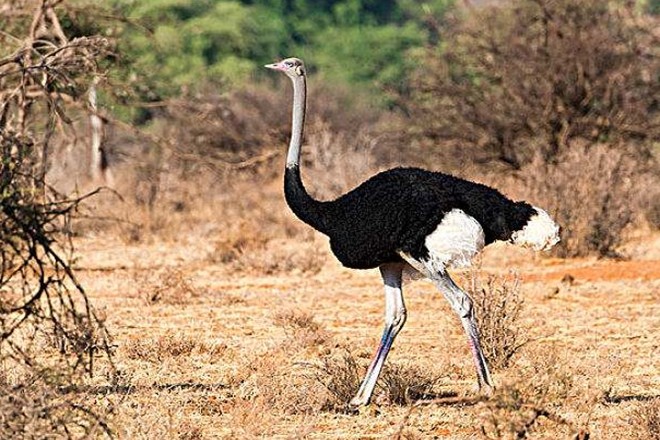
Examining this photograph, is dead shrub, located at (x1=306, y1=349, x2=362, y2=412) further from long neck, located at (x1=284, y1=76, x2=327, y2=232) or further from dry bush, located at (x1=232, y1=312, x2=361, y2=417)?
long neck, located at (x1=284, y1=76, x2=327, y2=232)

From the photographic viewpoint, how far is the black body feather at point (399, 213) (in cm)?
682

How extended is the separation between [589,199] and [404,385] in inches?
298

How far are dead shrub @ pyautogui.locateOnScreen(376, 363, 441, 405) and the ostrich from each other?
22 centimetres

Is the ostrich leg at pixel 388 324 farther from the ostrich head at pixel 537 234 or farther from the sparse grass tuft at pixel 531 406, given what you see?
the sparse grass tuft at pixel 531 406

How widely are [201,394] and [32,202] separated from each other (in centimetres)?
214

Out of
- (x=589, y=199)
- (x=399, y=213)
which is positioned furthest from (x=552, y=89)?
(x=399, y=213)

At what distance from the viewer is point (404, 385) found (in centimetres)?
714

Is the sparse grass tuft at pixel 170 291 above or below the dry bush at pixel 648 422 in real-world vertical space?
below

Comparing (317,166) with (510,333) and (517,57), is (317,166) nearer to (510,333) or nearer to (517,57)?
(517,57)

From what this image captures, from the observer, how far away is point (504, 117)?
18734 mm

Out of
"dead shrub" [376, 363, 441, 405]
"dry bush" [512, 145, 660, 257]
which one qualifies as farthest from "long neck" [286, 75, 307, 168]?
"dry bush" [512, 145, 660, 257]

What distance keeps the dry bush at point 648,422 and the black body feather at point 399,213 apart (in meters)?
1.13

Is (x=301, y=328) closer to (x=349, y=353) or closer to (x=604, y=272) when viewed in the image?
(x=349, y=353)

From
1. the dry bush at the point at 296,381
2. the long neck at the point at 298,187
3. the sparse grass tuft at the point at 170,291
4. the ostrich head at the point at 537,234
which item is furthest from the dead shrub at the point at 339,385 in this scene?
the sparse grass tuft at the point at 170,291
